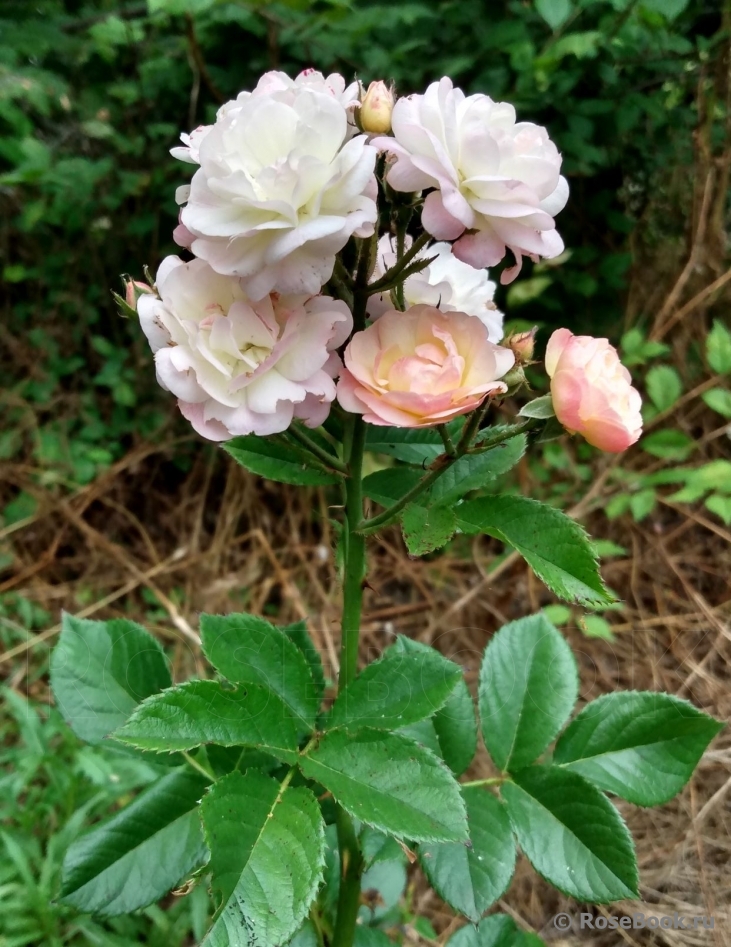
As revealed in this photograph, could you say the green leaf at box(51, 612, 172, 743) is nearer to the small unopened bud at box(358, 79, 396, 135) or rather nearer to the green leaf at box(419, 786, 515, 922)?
the green leaf at box(419, 786, 515, 922)

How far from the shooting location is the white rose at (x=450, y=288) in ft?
1.98

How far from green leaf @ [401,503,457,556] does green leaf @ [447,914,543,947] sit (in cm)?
49

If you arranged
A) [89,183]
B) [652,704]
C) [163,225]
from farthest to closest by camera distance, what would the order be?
[163,225] → [89,183] → [652,704]

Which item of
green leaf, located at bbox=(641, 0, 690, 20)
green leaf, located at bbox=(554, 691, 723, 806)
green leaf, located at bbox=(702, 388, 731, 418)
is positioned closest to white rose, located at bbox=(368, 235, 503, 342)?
green leaf, located at bbox=(554, 691, 723, 806)

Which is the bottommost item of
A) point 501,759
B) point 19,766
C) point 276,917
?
point 19,766

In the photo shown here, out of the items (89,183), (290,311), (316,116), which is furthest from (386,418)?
(89,183)

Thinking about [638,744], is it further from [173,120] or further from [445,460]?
[173,120]

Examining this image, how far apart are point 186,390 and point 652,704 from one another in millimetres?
571

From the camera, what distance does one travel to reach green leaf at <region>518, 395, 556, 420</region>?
515mm

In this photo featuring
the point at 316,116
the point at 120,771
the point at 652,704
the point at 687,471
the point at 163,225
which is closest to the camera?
the point at 316,116

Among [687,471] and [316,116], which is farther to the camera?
[687,471]

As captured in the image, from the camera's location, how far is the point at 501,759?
73 centimetres

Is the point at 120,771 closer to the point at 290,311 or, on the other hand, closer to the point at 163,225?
the point at 290,311

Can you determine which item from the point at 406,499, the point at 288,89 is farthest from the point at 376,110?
the point at 406,499
